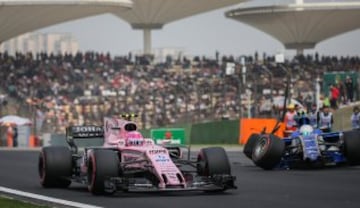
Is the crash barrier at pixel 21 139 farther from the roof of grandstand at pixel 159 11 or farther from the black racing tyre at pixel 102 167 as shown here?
the roof of grandstand at pixel 159 11

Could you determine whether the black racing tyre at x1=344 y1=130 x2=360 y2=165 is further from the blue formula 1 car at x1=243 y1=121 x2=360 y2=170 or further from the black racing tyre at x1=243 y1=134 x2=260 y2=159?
the black racing tyre at x1=243 y1=134 x2=260 y2=159

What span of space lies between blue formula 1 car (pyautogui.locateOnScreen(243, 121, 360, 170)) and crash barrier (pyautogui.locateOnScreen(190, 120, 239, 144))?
55.5 feet

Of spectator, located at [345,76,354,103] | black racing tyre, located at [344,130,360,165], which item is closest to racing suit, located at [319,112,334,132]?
black racing tyre, located at [344,130,360,165]

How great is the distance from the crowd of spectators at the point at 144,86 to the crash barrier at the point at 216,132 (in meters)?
1.02

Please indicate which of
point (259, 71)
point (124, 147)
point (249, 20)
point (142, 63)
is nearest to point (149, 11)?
point (249, 20)

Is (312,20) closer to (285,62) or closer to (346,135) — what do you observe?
(285,62)

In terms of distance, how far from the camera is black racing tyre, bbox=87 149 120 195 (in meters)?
16.4

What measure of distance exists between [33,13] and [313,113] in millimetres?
43122

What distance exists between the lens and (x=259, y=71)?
56.2 m

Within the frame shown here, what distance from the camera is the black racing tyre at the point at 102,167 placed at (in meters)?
16.4

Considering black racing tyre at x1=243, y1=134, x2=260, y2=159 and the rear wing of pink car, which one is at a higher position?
Answer: the rear wing of pink car

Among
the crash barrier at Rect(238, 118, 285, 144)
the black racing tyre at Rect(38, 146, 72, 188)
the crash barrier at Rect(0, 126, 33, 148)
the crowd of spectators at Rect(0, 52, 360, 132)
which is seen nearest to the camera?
the black racing tyre at Rect(38, 146, 72, 188)

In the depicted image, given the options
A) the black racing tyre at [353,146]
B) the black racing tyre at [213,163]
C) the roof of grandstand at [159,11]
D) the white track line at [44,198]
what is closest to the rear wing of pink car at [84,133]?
the white track line at [44,198]

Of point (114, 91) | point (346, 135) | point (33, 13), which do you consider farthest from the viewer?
point (33, 13)
